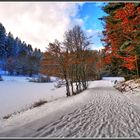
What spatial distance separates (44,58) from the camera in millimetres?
21406

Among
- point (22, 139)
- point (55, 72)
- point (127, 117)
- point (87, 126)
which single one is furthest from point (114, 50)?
point (22, 139)

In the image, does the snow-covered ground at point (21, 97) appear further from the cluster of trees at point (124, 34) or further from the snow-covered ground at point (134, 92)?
the cluster of trees at point (124, 34)

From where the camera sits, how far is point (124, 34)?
689 inches

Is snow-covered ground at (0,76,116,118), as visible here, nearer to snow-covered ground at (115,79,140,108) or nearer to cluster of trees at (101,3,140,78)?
snow-covered ground at (115,79,140,108)

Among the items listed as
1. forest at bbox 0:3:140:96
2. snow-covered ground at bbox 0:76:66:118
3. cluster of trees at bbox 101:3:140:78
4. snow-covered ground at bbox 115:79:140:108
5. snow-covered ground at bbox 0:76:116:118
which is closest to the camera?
snow-covered ground at bbox 115:79:140:108

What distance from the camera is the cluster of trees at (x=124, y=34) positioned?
15.0 m

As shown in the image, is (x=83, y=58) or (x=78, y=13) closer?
(x=78, y=13)

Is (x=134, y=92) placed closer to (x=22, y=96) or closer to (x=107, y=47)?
(x=107, y=47)

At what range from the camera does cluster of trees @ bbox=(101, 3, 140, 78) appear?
15.0 metres

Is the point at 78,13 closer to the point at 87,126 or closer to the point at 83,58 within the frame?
the point at 87,126

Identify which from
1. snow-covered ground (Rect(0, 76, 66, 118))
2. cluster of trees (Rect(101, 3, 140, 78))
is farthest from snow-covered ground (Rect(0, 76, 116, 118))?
cluster of trees (Rect(101, 3, 140, 78))

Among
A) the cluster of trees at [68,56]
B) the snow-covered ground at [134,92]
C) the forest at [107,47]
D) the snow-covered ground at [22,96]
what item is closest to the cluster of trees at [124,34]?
the forest at [107,47]

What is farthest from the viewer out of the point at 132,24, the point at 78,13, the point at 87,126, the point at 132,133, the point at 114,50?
the point at 114,50

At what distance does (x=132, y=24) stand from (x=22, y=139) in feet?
36.3
